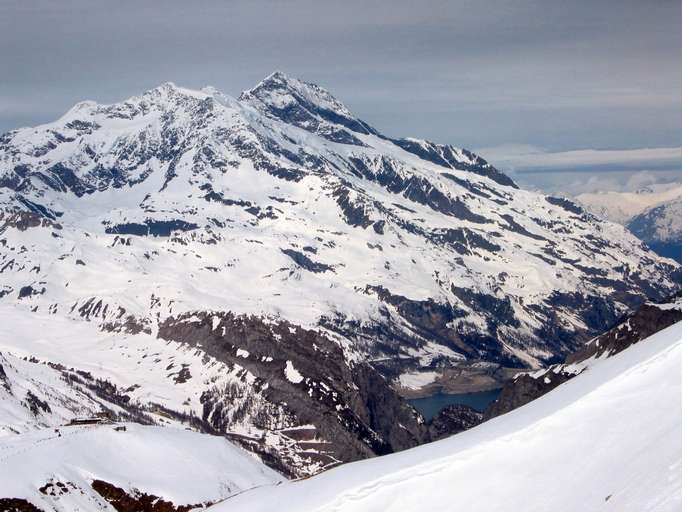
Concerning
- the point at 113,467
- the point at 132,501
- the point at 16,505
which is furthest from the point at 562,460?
the point at 113,467

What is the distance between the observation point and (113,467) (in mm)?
139625

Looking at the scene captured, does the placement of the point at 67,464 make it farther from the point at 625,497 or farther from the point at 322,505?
the point at 625,497

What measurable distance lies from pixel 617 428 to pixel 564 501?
6396 millimetres

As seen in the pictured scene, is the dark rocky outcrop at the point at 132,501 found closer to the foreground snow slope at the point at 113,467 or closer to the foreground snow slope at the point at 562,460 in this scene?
the foreground snow slope at the point at 113,467

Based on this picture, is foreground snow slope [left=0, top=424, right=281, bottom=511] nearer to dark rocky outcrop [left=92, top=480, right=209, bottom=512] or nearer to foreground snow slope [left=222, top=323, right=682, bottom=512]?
dark rocky outcrop [left=92, top=480, right=209, bottom=512]

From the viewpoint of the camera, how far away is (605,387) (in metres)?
54.2

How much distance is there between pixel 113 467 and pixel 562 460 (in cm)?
10366

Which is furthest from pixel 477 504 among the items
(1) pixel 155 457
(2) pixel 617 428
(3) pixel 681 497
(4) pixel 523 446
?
(1) pixel 155 457

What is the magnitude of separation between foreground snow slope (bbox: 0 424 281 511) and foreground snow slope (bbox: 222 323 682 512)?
7034cm

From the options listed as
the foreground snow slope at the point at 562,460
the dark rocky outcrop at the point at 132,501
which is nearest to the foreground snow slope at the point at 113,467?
the dark rocky outcrop at the point at 132,501

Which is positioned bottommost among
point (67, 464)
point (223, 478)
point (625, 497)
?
point (223, 478)

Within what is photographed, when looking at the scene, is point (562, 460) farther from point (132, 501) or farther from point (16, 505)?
point (132, 501)

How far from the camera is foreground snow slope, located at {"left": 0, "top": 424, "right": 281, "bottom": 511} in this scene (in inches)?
4783

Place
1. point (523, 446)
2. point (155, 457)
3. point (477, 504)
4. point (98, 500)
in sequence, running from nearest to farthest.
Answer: point (477, 504) → point (523, 446) → point (98, 500) → point (155, 457)
